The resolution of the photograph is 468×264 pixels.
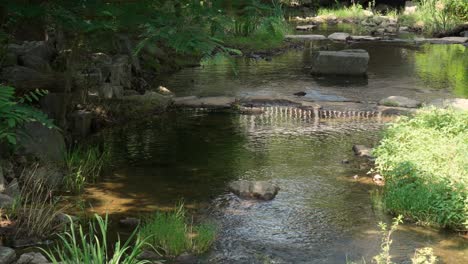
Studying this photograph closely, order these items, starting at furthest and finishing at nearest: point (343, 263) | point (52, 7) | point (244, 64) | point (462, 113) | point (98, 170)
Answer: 1. point (244, 64)
2. point (462, 113)
3. point (98, 170)
4. point (52, 7)
5. point (343, 263)

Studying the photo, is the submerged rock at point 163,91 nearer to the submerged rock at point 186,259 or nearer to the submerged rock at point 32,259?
the submerged rock at point 186,259

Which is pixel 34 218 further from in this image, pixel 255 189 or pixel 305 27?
pixel 305 27

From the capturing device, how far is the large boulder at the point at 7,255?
5.88 meters

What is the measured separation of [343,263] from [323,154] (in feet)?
12.9

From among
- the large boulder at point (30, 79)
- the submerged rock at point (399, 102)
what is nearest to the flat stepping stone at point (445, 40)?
the submerged rock at point (399, 102)

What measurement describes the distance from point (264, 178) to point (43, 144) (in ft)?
10.0

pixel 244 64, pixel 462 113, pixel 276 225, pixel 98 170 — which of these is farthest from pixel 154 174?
pixel 244 64

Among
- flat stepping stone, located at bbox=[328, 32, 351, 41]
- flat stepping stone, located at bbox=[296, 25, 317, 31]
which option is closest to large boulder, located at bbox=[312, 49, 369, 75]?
flat stepping stone, located at bbox=[328, 32, 351, 41]

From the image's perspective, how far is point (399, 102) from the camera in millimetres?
13852

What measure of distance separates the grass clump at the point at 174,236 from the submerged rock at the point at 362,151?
397 centimetres

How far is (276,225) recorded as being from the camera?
7426 mm

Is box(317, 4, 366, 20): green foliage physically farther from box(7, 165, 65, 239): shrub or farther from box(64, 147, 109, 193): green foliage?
Result: box(7, 165, 65, 239): shrub

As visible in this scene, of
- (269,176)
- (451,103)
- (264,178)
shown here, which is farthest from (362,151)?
(451,103)

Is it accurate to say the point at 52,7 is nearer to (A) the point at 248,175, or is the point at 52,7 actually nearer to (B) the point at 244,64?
(A) the point at 248,175
